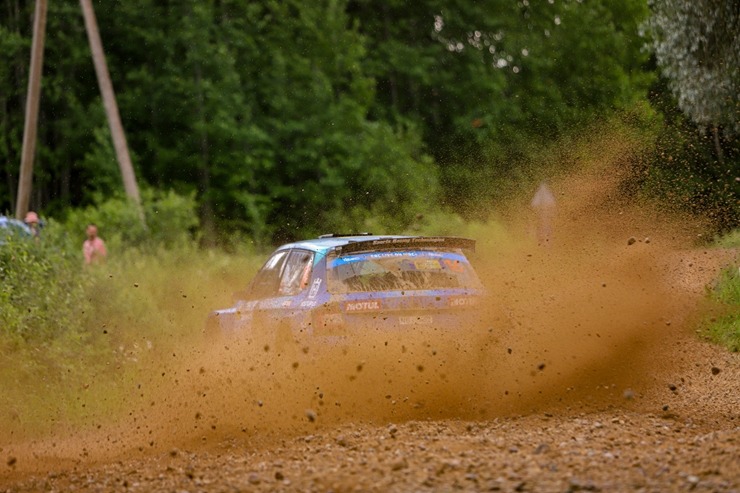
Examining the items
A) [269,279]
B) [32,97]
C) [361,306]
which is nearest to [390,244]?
[361,306]

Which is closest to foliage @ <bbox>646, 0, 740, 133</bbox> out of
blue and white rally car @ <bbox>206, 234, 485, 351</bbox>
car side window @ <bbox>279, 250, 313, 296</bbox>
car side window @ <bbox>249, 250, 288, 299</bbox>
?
car side window @ <bbox>249, 250, 288, 299</bbox>

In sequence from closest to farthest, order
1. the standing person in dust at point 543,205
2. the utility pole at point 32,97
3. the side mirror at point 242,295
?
1. the side mirror at point 242,295
2. the standing person in dust at point 543,205
3. the utility pole at point 32,97

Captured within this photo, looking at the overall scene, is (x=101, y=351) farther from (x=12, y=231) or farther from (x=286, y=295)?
(x=286, y=295)

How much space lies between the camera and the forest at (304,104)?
145 feet

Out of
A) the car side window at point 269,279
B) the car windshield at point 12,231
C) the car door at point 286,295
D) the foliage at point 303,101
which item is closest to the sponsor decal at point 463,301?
the car door at point 286,295

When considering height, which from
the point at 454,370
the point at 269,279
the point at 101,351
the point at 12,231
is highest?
the point at 12,231

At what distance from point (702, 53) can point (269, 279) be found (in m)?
12.5

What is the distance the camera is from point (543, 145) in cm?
4656

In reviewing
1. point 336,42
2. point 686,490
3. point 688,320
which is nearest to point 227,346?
point 686,490

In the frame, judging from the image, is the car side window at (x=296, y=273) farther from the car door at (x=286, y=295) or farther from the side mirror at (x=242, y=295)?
the side mirror at (x=242, y=295)

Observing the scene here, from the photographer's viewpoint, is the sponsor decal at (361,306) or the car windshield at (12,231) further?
the car windshield at (12,231)

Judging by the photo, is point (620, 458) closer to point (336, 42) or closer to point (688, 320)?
point (688, 320)

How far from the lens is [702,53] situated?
824 inches

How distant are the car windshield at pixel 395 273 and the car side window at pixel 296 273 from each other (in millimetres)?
319
